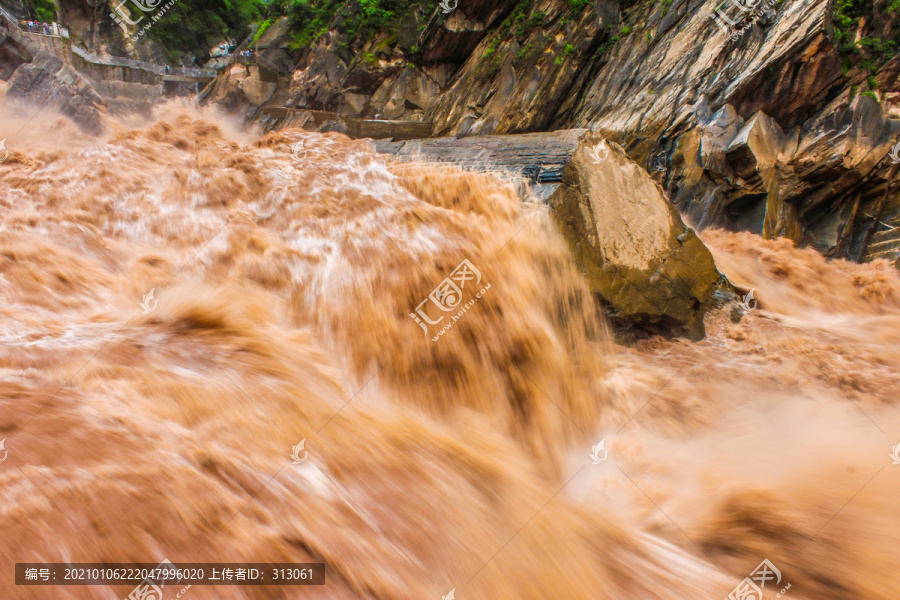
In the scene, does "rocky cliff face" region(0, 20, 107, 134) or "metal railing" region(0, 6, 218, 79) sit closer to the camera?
"rocky cliff face" region(0, 20, 107, 134)

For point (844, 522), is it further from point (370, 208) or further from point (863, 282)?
point (863, 282)

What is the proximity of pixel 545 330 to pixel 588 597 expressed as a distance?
2130 millimetres

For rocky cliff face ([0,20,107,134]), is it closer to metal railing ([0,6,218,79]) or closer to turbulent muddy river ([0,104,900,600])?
turbulent muddy river ([0,104,900,600])

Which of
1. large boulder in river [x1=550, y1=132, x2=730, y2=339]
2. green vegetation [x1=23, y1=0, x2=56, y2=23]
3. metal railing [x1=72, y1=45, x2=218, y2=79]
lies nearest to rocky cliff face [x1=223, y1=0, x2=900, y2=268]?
large boulder in river [x1=550, y1=132, x2=730, y2=339]

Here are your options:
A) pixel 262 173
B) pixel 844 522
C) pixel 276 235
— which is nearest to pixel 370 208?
pixel 276 235

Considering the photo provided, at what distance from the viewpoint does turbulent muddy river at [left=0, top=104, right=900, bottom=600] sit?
65.1 inches

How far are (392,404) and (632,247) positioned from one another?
2.97 meters

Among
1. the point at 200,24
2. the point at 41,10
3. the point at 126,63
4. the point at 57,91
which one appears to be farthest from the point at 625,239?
the point at 200,24

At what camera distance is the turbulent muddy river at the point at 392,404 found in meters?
1.65

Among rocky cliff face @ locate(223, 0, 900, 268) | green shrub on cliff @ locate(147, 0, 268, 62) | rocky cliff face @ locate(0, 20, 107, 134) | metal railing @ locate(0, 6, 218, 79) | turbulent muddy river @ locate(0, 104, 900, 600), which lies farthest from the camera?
green shrub on cliff @ locate(147, 0, 268, 62)

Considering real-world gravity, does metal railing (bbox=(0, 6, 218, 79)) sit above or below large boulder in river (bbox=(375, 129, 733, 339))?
above

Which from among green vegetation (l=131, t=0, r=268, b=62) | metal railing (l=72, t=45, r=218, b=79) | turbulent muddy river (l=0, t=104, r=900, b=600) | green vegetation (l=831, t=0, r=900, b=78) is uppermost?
green vegetation (l=131, t=0, r=268, b=62)

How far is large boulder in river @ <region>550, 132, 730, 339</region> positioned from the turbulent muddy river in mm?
215

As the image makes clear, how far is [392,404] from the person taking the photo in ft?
9.55
